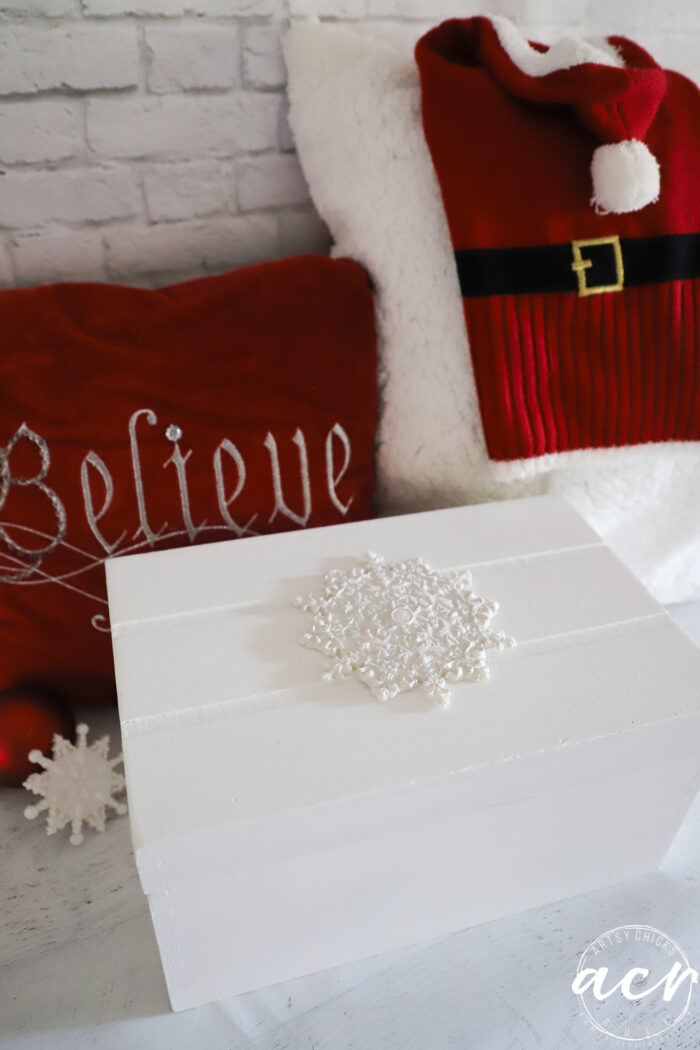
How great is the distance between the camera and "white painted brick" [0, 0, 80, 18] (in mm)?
894

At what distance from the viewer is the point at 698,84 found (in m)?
1.06

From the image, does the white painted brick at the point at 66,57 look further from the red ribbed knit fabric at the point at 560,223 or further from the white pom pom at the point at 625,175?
the white pom pom at the point at 625,175

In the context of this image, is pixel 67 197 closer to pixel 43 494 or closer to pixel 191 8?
pixel 191 8

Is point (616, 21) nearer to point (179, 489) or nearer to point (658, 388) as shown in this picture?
point (658, 388)

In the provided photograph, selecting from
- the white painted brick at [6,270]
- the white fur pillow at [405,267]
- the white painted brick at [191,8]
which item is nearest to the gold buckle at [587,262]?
the white fur pillow at [405,267]

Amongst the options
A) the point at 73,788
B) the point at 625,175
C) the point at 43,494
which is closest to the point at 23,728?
the point at 73,788

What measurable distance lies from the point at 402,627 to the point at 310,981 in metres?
0.35

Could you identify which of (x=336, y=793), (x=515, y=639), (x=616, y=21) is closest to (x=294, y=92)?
(x=616, y=21)

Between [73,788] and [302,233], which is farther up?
[302,233]

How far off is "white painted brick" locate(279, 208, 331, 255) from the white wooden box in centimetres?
47

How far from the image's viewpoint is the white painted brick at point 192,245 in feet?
3.50

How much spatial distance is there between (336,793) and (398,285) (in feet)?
2.00

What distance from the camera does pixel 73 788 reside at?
0.92 meters

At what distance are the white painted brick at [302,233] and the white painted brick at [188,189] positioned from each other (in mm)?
81
